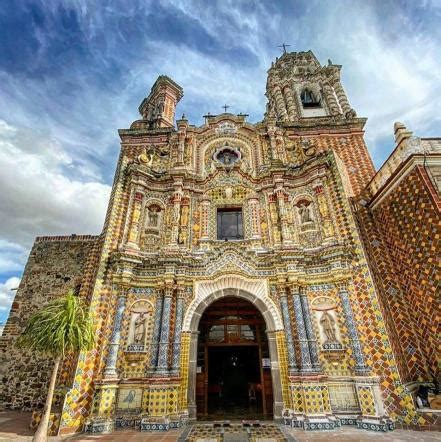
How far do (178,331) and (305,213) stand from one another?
6.54 m

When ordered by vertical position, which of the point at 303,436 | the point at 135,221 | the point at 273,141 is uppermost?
the point at 273,141

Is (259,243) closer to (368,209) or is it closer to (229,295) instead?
(229,295)

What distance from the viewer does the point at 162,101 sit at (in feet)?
51.4

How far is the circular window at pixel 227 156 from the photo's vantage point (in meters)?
12.4

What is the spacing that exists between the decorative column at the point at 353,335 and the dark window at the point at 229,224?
170 inches

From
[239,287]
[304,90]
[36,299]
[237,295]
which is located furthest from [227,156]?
[36,299]

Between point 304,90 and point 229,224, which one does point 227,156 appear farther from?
point 304,90

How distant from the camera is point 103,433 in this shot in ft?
22.1

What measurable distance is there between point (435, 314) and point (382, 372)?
2.17 metres

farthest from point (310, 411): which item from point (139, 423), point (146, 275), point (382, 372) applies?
point (146, 275)

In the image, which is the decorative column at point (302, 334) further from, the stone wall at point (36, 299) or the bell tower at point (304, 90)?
→ the bell tower at point (304, 90)

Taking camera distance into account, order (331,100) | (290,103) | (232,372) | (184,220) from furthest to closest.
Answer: (290,103) → (331,100) → (232,372) → (184,220)

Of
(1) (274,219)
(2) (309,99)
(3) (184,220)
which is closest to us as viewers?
(1) (274,219)

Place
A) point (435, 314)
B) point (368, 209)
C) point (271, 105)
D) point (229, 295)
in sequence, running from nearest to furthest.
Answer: point (435, 314) < point (229, 295) < point (368, 209) < point (271, 105)
